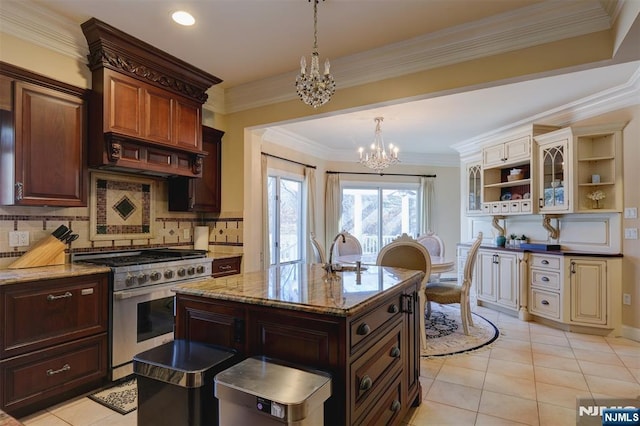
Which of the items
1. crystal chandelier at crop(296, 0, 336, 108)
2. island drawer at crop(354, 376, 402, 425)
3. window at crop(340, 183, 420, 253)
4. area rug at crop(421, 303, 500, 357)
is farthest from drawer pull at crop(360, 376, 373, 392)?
window at crop(340, 183, 420, 253)

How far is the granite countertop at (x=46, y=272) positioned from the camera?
2.11 metres

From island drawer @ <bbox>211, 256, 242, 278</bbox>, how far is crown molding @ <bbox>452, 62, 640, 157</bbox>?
13.9ft

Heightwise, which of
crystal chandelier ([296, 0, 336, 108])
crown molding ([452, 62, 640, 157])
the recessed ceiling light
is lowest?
crystal chandelier ([296, 0, 336, 108])

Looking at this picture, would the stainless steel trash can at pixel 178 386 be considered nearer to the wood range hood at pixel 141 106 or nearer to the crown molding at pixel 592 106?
the wood range hood at pixel 141 106

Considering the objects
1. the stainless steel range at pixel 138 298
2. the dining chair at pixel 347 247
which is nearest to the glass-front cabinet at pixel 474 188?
the dining chair at pixel 347 247

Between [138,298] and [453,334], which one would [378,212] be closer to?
[453,334]

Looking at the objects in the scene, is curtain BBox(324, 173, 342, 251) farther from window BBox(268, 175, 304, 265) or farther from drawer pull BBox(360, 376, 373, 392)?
drawer pull BBox(360, 376, 373, 392)

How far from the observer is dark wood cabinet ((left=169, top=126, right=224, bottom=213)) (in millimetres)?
3609

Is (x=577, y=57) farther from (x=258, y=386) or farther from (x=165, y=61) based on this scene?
(x=165, y=61)

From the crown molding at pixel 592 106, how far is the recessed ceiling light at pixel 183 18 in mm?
4084

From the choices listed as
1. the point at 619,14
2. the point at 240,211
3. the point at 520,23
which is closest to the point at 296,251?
the point at 240,211

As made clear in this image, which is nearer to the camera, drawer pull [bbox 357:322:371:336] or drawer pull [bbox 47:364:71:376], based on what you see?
drawer pull [bbox 357:322:371:336]

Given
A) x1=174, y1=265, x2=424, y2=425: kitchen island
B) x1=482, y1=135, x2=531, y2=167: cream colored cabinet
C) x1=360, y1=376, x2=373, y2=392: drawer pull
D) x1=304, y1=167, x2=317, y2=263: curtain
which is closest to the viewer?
x1=174, y1=265, x2=424, y2=425: kitchen island

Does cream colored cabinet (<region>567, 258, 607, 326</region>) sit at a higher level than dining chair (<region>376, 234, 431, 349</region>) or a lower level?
lower
